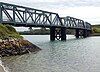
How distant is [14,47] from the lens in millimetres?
63719

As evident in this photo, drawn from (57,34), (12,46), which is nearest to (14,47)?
Result: (12,46)

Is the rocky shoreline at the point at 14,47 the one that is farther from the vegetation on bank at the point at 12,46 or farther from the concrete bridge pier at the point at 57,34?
the concrete bridge pier at the point at 57,34

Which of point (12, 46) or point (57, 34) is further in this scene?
point (57, 34)

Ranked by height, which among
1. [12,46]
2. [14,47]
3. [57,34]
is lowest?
[57,34]

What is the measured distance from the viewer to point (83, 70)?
136 ft

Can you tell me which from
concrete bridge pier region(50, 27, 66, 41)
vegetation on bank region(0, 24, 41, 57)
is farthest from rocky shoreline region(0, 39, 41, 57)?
concrete bridge pier region(50, 27, 66, 41)

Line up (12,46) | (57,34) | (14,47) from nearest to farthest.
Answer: (12,46) < (14,47) < (57,34)

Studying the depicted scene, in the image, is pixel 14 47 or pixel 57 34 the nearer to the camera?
pixel 14 47

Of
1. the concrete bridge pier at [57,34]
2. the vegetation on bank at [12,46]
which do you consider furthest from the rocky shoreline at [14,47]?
the concrete bridge pier at [57,34]

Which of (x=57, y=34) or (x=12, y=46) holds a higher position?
(x=12, y=46)

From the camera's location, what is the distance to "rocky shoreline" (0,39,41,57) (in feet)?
194

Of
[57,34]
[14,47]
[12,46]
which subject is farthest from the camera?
[57,34]

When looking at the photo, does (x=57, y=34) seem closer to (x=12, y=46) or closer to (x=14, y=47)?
(x=14, y=47)

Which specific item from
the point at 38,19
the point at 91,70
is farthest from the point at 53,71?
the point at 38,19
